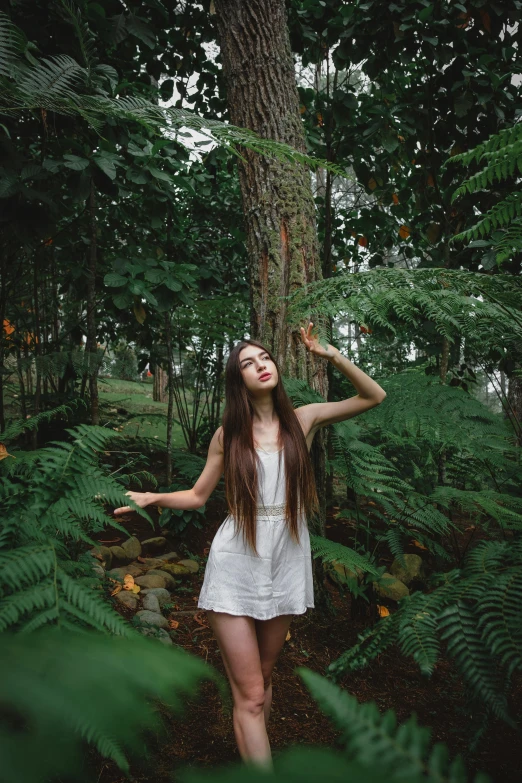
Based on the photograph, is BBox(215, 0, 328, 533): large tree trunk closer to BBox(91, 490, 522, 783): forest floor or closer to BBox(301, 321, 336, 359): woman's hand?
BBox(301, 321, 336, 359): woman's hand

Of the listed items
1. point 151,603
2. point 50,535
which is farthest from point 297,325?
point 151,603

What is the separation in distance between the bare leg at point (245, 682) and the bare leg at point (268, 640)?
119 mm

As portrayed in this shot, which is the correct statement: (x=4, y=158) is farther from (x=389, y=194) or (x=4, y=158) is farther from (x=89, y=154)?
(x=389, y=194)

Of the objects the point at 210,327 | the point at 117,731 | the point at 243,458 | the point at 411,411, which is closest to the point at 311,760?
the point at 117,731

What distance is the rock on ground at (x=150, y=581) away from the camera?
131 inches

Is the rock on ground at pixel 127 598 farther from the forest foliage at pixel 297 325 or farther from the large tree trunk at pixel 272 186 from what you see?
the large tree trunk at pixel 272 186

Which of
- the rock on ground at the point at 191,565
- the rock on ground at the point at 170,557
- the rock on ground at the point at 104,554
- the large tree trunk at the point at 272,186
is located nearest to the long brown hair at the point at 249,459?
the large tree trunk at the point at 272,186

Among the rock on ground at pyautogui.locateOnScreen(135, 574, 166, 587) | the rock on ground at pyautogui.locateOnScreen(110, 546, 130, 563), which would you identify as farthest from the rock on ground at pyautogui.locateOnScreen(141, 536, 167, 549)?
the rock on ground at pyautogui.locateOnScreen(135, 574, 166, 587)

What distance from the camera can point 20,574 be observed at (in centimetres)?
110

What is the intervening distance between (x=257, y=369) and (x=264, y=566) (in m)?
0.84

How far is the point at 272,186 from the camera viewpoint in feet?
9.39

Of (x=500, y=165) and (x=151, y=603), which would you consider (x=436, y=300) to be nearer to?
(x=500, y=165)

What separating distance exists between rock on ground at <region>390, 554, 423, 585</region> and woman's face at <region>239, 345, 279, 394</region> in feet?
7.69

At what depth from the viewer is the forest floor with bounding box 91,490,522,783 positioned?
199cm
